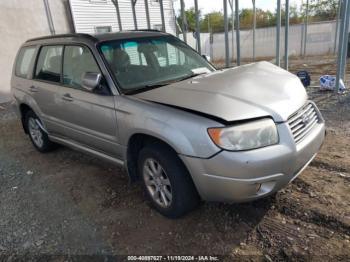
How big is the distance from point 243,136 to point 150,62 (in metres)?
1.78

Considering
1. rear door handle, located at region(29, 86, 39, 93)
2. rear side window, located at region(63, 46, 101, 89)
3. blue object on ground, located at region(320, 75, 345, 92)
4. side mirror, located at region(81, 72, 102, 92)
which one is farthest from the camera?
blue object on ground, located at region(320, 75, 345, 92)

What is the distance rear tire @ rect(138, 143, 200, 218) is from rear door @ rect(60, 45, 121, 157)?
0.47 m

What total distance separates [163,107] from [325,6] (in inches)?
972

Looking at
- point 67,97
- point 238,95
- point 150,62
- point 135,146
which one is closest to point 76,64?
point 67,97

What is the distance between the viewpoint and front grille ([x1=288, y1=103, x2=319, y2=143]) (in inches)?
102

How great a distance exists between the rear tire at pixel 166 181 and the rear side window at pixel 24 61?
2.89m

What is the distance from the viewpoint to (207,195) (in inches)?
101

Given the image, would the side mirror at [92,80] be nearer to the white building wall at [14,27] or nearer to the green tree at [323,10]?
the white building wall at [14,27]

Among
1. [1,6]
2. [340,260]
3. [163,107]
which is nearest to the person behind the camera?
[340,260]

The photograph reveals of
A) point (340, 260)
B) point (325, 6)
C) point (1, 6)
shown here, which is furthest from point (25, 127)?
point (325, 6)

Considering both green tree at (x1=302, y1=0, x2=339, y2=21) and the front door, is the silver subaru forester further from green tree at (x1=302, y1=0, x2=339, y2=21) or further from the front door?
green tree at (x1=302, y1=0, x2=339, y2=21)

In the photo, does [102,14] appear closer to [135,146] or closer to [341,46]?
[341,46]

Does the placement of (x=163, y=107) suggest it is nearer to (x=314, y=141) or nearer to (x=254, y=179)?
(x=254, y=179)

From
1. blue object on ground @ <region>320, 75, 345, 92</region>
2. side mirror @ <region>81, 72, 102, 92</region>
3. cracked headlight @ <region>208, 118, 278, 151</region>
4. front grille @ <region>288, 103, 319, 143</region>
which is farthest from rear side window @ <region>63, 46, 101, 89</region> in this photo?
blue object on ground @ <region>320, 75, 345, 92</region>
